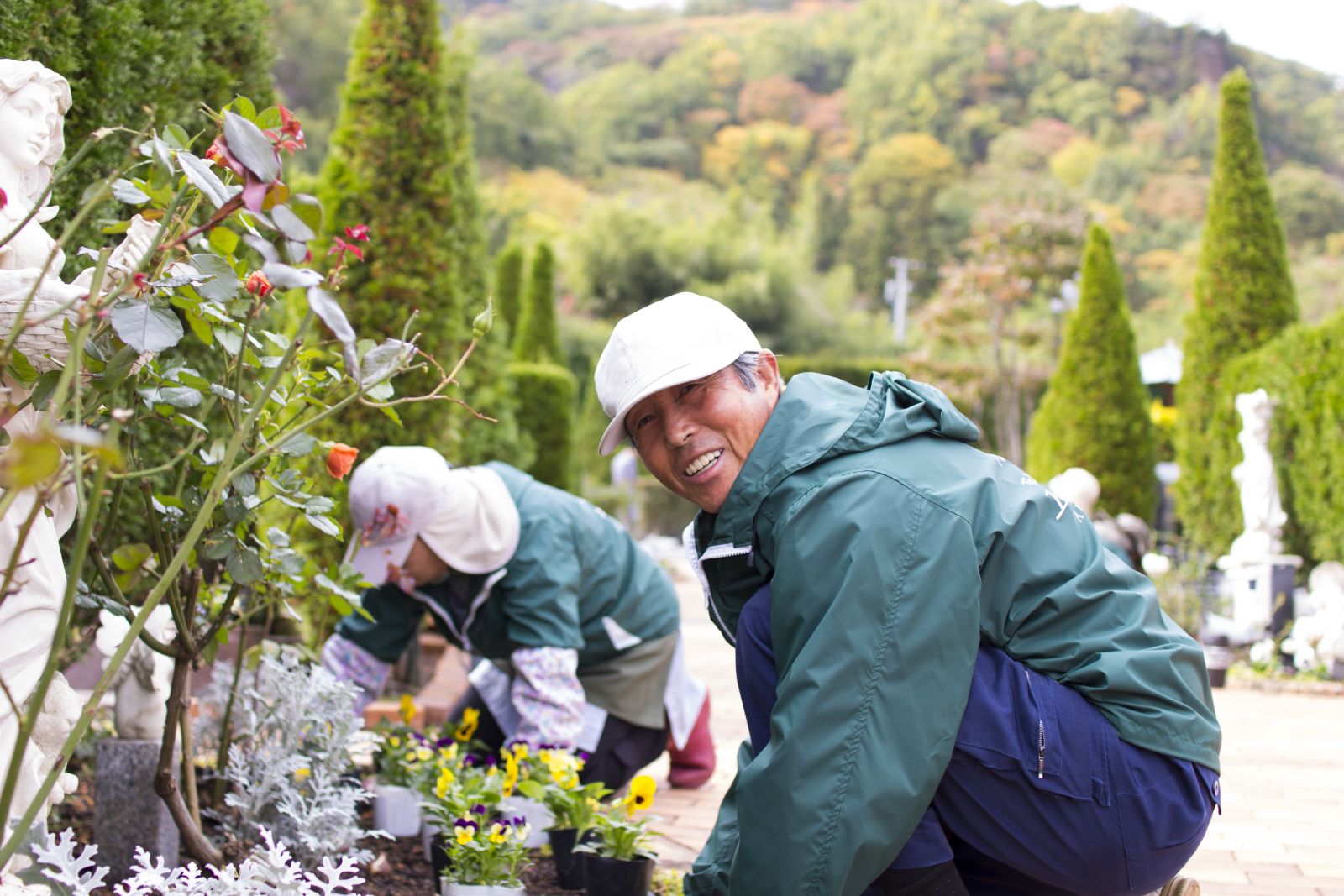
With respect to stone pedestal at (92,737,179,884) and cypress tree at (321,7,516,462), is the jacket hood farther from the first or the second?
cypress tree at (321,7,516,462)

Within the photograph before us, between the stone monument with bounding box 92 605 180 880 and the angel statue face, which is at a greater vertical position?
the angel statue face

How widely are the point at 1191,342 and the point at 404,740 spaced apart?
9930 millimetres

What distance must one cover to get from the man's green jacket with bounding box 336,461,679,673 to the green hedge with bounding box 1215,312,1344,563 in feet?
21.4

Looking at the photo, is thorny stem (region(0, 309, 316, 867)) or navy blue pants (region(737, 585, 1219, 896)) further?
navy blue pants (region(737, 585, 1219, 896))

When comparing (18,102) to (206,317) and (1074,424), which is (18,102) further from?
(1074,424)

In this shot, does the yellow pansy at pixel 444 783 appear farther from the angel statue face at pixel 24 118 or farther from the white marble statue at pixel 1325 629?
the white marble statue at pixel 1325 629

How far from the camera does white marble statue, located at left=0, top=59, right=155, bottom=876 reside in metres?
1.64

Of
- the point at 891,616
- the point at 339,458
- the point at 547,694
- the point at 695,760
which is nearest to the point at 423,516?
the point at 547,694

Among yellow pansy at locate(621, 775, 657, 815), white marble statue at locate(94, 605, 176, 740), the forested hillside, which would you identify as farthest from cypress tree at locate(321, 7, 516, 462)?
the forested hillside

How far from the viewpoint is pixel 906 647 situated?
5.53 feet

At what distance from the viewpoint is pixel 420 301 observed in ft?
16.6

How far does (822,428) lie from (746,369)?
0.22 m

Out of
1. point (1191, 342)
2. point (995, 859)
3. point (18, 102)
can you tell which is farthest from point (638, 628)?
point (1191, 342)

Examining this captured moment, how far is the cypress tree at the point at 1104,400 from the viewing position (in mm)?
11867
